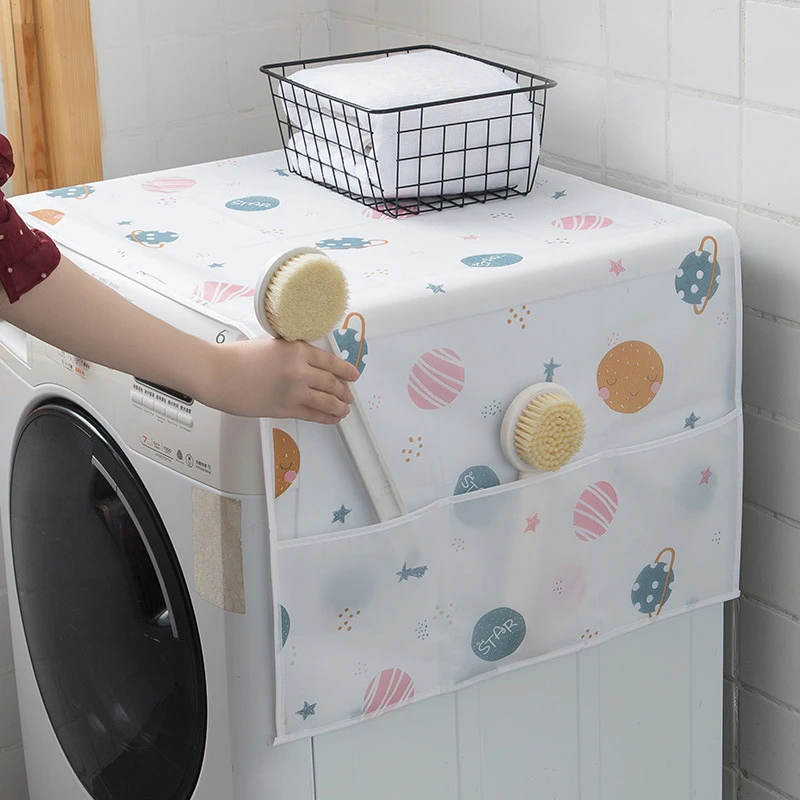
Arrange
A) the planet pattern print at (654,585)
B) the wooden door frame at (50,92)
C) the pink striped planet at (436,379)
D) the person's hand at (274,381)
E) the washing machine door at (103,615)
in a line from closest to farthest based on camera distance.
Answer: the person's hand at (274,381)
the pink striped planet at (436,379)
the washing machine door at (103,615)
the planet pattern print at (654,585)
the wooden door frame at (50,92)

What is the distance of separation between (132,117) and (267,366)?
3.32 ft

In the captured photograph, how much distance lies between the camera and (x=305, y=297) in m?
1.00

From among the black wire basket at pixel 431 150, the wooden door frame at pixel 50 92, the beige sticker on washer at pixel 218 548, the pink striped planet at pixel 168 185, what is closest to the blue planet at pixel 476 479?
the beige sticker on washer at pixel 218 548

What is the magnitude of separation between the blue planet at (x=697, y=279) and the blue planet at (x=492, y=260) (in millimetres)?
180

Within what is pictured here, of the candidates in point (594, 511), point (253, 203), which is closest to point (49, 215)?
point (253, 203)

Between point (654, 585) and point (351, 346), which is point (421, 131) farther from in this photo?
→ point (654, 585)

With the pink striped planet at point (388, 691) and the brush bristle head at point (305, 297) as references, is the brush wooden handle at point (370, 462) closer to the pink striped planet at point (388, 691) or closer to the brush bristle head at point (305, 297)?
the brush bristle head at point (305, 297)

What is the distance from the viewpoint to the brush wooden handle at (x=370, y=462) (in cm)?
108

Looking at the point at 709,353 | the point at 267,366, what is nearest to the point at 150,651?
the point at 267,366

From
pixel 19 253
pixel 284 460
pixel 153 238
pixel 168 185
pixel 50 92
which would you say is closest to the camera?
pixel 19 253

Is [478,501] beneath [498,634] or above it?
above

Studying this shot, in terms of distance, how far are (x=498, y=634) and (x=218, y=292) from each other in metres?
0.44

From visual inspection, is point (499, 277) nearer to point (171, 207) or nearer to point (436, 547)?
point (436, 547)

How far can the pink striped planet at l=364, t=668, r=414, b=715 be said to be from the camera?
3.85 ft
